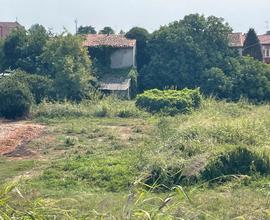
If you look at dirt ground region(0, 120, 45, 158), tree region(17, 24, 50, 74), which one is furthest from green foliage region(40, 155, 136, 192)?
tree region(17, 24, 50, 74)

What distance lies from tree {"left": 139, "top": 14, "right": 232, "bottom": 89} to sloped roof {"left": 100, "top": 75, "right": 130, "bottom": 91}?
214 cm

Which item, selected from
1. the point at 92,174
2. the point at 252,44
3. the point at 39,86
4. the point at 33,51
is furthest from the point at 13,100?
the point at 252,44

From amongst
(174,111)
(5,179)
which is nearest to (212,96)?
Result: (174,111)

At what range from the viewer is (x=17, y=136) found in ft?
72.8

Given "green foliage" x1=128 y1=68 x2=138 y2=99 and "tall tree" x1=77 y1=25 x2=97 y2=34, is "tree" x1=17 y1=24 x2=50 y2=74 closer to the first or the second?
"green foliage" x1=128 y1=68 x2=138 y2=99

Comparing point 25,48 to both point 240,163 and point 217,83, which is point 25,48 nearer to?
point 217,83

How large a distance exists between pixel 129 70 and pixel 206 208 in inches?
1047

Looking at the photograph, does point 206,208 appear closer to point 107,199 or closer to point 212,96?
point 107,199

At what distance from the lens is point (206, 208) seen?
10977mm

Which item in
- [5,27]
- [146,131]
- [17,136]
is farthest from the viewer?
[5,27]

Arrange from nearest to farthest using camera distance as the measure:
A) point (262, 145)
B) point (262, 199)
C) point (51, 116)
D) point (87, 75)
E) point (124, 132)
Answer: point (262, 199) < point (262, 145) < point (124, 132) < point (51, 116) < point (87, 75)

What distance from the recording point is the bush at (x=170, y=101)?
2895 centimetres

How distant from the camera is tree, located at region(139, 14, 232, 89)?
36.4 meters

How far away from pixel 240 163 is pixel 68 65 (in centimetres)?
1847
